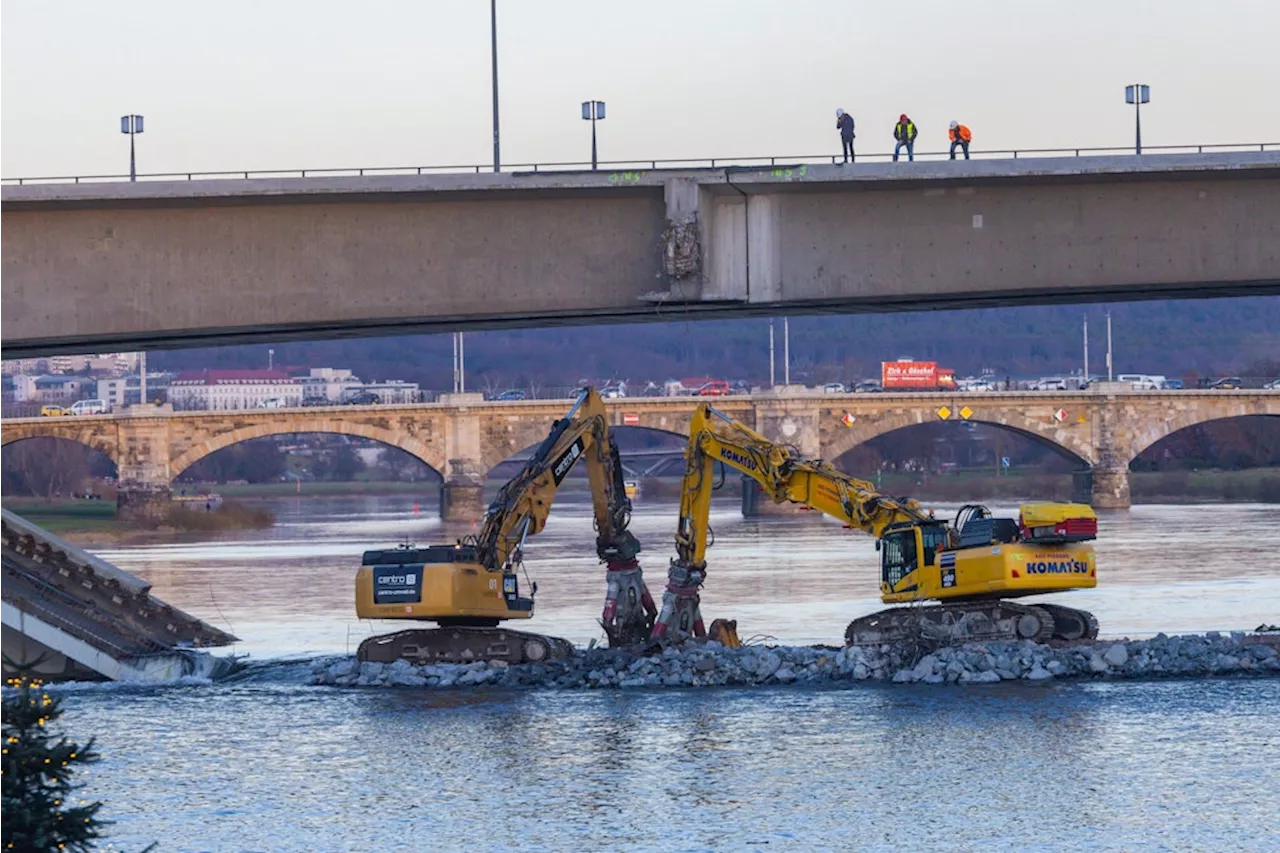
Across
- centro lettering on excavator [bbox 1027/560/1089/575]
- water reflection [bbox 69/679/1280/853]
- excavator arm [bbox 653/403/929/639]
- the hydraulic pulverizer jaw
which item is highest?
excavator arm [bbox 653/403/929/639]

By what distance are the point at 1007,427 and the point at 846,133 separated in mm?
95336

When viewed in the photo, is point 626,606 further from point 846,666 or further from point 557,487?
point 846,666

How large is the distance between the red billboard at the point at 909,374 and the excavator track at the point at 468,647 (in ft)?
430

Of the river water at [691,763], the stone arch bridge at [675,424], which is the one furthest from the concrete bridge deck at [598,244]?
the stone arch bridge at [675,424]

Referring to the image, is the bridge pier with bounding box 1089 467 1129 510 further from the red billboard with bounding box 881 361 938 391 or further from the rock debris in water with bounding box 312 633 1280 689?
the rock debris in water with bounding box 312 633 1280 689

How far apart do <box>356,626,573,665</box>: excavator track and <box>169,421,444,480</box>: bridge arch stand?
288 feet

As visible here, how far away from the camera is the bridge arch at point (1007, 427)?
13225 cm

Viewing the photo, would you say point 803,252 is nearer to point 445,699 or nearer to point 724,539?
point 445,699

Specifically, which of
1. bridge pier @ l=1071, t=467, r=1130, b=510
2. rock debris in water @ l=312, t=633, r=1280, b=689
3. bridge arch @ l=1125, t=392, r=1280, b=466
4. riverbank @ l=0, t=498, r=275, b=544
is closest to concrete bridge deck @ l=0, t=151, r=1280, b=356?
rock debris in water @ l=312, t=633, r=1280, b=689

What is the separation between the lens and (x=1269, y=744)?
32844mm

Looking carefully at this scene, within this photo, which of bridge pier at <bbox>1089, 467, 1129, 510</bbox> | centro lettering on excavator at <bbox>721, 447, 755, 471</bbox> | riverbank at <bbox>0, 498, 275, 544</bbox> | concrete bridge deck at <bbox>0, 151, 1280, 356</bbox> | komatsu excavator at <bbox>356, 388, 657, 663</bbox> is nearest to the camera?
concrete bridge deck at <bbox>0, 151, 1280, 356</bbox>

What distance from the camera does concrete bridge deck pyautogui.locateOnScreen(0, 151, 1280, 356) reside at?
39.2 meters

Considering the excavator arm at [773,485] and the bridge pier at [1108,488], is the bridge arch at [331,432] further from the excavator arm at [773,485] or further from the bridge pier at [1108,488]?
the excavator arm at [773,485]

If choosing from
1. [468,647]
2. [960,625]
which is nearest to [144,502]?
[468,647]
